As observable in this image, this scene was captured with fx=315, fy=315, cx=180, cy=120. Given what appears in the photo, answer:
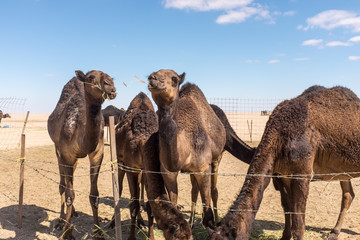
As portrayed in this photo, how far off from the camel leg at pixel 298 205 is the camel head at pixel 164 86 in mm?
2058

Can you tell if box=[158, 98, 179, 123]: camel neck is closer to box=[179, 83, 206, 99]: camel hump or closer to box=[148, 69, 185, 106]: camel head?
box=[148, 69, 185, 106]: camel head

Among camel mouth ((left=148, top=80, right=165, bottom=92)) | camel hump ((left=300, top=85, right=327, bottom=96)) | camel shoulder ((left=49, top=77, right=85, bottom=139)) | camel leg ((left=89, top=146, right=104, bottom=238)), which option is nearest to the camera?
camel mouth ((left=148, top=80, right=165, bottom=92))

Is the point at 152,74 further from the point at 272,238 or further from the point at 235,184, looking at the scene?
the point at 235,184

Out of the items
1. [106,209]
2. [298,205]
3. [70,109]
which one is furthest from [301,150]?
[106,209]

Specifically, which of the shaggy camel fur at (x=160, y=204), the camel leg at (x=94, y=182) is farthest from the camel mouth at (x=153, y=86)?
the camel leg at (x=94, y=182)

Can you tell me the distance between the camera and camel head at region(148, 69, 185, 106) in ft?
12.0

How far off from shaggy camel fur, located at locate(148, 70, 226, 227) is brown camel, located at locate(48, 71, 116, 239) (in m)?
1.01

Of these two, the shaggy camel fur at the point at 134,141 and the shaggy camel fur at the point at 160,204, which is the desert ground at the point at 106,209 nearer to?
the shaggy camel fur at the point at 134,141

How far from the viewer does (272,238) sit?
563cm

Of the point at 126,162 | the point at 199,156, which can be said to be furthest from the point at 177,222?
the point at 126,162

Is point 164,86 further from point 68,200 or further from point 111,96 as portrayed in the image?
point 68,200

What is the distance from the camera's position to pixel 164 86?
3.77m

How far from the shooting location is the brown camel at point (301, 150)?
4.04 meters

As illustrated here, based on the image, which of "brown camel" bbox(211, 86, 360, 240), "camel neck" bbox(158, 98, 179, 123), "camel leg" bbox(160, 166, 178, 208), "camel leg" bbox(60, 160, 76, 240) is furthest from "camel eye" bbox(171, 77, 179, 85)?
"camel leg" bbox(60, 160, 76, 240)
